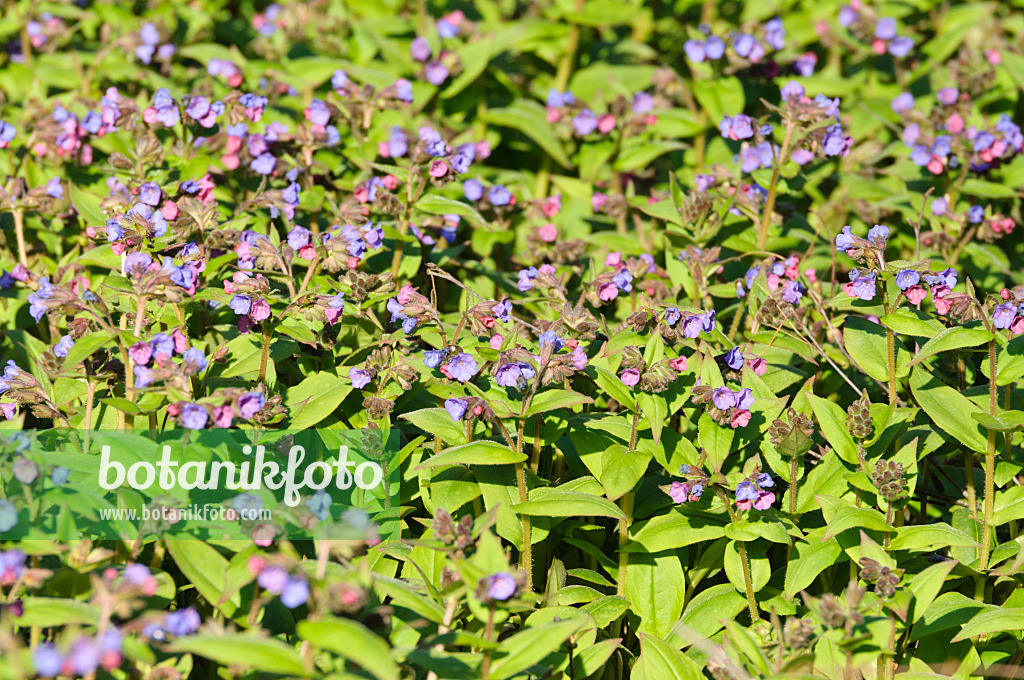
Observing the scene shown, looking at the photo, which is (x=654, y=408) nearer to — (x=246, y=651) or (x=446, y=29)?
(x=246, y=651)

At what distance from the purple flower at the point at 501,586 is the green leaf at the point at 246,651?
0.31 metres

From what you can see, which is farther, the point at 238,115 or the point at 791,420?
the point at 238,115

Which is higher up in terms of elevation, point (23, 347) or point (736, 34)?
point (736, 34)

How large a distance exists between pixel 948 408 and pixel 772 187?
1093 millimetres

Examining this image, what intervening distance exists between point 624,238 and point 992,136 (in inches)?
60.8

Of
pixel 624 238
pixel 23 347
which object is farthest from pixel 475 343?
pixel 23 347

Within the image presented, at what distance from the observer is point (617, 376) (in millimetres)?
2697

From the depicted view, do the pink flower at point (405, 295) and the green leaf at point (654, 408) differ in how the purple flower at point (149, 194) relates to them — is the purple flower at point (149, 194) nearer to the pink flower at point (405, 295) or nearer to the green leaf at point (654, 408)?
the pink flower at point (405, 295)

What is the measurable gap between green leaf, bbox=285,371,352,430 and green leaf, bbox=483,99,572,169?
1.87m

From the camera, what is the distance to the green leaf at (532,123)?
14.1 feet

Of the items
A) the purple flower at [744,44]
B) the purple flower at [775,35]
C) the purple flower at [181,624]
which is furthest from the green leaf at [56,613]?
the purple flower at [775,35]

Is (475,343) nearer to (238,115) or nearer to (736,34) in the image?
(238,115)

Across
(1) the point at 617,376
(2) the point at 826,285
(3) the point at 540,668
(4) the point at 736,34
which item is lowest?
(3) the point at 540,668

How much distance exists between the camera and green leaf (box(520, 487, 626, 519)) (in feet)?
8.05
